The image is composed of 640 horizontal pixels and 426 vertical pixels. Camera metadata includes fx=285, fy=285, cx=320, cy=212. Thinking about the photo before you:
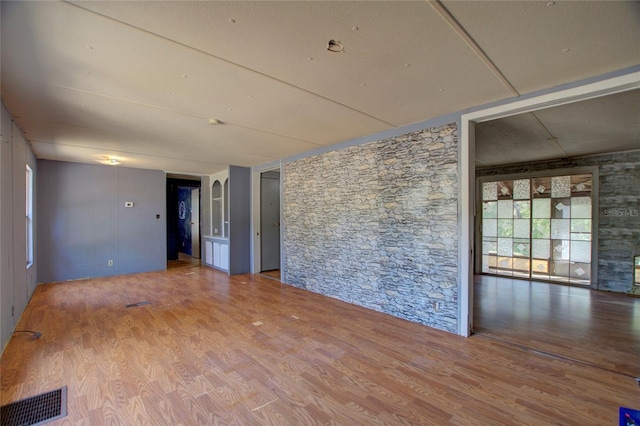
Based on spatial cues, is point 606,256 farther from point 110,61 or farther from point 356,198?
point 110,61

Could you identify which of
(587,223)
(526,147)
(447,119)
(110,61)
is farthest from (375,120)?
(587,223)

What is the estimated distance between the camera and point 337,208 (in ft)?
15.5

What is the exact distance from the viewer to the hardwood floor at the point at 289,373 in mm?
1956

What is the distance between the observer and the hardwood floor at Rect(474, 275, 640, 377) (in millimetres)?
2814

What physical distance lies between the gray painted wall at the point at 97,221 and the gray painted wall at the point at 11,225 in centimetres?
223

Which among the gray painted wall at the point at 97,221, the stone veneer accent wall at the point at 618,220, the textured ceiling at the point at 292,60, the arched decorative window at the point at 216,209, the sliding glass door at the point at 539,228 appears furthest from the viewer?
the arched decorative window at the point at 216,209

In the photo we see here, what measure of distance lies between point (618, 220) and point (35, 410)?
8.23 meters

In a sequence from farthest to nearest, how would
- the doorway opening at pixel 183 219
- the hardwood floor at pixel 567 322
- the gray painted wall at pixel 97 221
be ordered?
the doorway opening at pixel 183 219, the gray painted wall at pixel 97 221, the hardwood floor at pixel 567 322

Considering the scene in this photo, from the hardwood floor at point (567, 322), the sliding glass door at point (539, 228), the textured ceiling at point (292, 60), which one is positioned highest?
the textured ceiling at point (292, 60)

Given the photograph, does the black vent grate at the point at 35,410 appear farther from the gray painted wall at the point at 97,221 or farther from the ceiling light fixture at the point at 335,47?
the gray painted wall at the point at 97,221

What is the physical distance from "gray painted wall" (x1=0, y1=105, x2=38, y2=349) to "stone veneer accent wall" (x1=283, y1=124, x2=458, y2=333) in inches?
150

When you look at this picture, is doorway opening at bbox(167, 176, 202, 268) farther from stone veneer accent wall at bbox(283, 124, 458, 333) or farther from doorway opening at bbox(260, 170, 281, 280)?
stone veneer accent wall at bbox(283, 124, 458, 333)

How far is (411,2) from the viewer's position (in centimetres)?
161

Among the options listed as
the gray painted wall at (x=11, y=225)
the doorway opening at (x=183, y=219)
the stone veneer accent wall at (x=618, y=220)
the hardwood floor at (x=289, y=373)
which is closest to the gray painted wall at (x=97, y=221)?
the doorway opening at (x=183, y=219)
